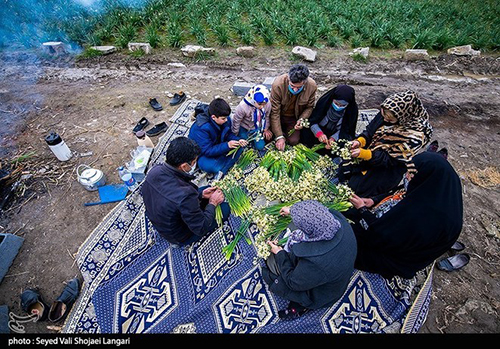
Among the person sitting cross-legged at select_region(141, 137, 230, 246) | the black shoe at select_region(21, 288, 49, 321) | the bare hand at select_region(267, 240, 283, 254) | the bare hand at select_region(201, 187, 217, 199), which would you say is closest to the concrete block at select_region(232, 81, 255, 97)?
the bare hand at select_region(201, 187, 217, 199)

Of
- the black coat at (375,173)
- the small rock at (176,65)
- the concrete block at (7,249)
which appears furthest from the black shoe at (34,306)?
the small rock at (176,65)

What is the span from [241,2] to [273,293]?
1080cm

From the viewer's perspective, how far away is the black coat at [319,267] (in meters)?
2.07

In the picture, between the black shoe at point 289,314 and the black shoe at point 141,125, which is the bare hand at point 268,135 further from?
the black shoe at point 289,314

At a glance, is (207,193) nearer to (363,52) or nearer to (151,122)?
(151,122)

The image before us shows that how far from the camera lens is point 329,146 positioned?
13.0 feet

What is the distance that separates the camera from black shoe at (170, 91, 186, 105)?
222 inches

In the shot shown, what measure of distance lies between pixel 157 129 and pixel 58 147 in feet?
5.37

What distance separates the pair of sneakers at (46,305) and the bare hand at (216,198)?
1907mm

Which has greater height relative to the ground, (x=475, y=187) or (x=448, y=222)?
(x=448, y=222)

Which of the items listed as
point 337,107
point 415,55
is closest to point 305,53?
point 415,55
